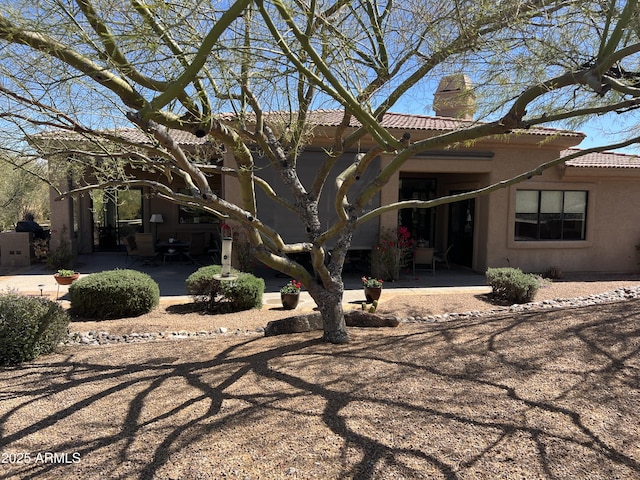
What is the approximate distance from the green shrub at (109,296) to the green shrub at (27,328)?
6.31 feet

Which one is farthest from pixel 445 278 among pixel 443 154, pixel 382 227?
pixel 443 154

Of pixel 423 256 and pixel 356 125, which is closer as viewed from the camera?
pixel 356 125

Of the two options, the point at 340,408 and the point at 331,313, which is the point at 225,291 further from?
the point at 340,408

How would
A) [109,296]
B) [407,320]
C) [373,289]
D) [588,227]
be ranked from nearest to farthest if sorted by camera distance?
1. [407,320]
2. [109,296]
3. [373,289]
4. [588,227]

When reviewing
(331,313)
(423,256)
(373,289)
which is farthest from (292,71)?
(423,256)

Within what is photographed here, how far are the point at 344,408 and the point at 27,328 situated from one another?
4012mm

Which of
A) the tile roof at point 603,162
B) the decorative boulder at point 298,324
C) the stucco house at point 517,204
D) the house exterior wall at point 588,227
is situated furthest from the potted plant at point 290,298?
the tile roof at point 603,162

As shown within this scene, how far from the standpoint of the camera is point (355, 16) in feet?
17.5

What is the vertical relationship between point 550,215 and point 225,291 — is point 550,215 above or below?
above

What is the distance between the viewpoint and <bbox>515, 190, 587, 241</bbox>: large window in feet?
43.5

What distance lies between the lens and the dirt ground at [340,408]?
9.77ft

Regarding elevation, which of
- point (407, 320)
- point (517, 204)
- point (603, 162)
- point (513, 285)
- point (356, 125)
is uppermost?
point (356, 125)

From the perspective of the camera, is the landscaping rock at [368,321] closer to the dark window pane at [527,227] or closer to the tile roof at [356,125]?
the tile roof at [356,125]

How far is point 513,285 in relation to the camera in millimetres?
9125
